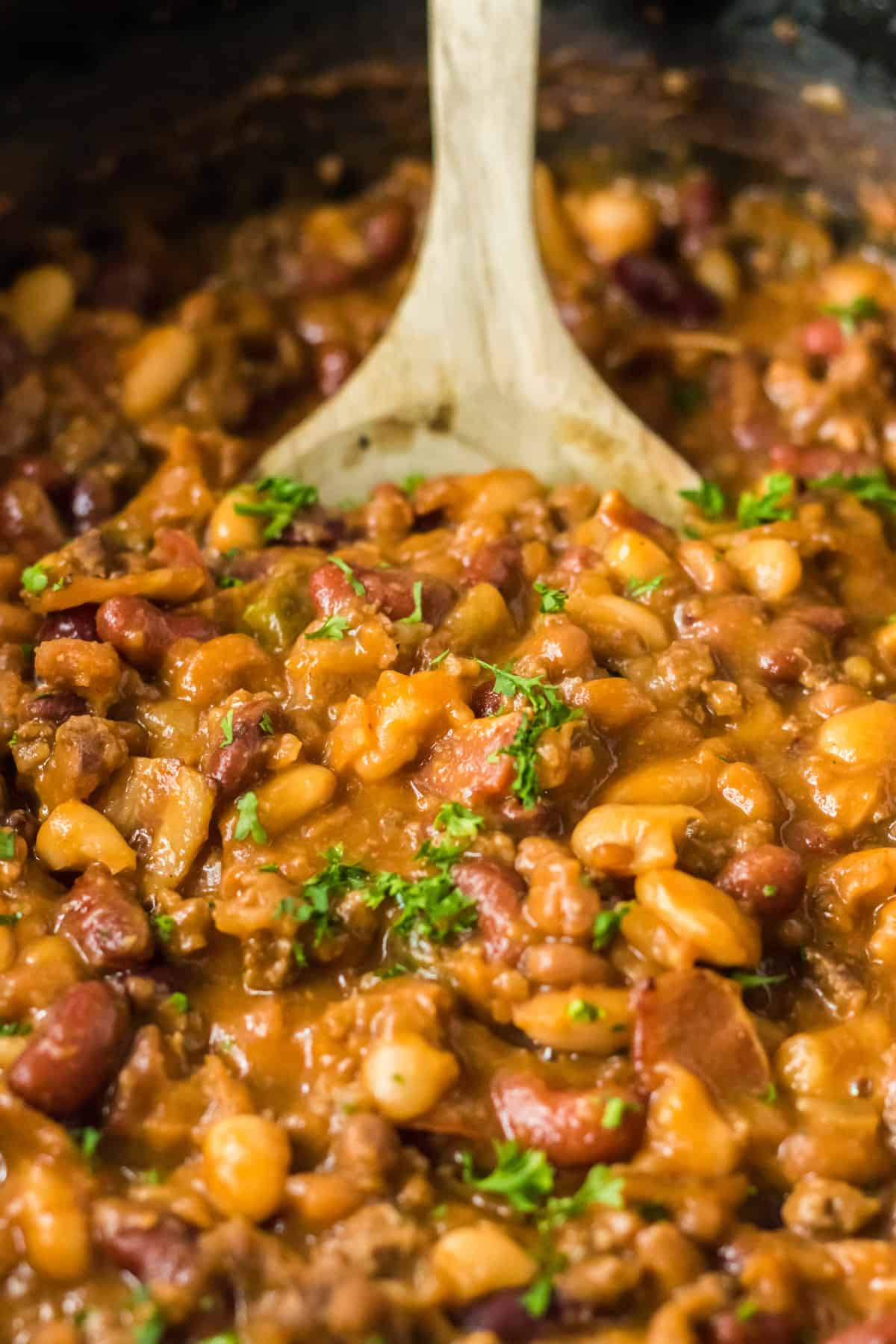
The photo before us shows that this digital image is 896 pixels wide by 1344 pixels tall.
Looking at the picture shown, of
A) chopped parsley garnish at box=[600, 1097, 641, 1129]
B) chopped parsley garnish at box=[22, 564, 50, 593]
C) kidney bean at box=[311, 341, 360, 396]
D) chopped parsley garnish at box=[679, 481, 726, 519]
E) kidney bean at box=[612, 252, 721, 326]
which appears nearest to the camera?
chopped parsley garnish at box=[600, 1097, 641, 1129]

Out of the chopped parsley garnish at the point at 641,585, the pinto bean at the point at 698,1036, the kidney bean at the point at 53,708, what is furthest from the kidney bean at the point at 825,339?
the kidney bean at the point at 53,708

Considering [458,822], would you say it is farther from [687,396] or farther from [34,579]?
[687,396]

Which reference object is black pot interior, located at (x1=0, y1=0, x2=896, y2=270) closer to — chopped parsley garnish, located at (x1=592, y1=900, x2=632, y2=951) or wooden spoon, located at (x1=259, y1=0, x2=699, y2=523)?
wooden spoon, located at (x1=259, y1=0, x2=699, y2=523)

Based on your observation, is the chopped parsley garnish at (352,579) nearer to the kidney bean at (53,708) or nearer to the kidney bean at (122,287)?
the kidney bean at (53,708)

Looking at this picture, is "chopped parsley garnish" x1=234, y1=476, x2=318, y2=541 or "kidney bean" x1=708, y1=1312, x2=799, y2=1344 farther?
"chopped parsley garnish" x1=234, y1=476, x2=318, y2=541

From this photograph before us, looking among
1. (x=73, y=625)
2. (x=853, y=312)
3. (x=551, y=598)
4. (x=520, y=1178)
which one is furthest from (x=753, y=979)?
(x=853, y=312)

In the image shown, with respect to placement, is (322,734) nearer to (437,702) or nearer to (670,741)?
(437,702)

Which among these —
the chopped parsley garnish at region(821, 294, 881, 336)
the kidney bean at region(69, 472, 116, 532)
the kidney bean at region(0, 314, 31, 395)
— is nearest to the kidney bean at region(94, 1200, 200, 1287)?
the kidney bean at region(69, 472, 116, 532)
